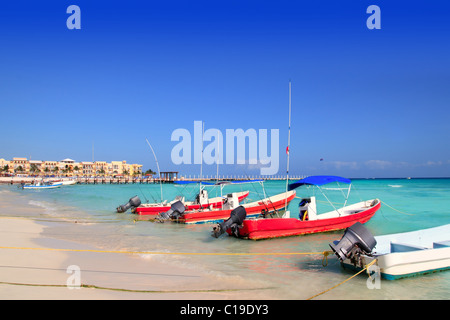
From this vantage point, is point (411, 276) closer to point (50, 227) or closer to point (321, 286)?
point (321, 286)

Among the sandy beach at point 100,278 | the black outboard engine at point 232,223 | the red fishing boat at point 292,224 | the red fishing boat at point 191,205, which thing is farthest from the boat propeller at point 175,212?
the sandy beach at point 100,278

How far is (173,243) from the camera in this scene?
14008 millimetres

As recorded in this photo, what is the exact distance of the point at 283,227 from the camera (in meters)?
14.9

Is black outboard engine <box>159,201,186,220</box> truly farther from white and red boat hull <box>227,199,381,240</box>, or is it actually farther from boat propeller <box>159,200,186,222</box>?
white and red boat hull <box>227,199,381,240</box>

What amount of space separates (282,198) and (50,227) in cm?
1534

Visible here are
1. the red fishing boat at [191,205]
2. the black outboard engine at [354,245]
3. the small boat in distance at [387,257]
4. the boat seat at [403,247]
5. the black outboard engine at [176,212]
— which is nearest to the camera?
the small boat in distance at [387,257]

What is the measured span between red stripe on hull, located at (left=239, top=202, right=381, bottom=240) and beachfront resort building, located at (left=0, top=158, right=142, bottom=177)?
427ft

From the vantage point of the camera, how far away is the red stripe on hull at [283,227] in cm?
1448

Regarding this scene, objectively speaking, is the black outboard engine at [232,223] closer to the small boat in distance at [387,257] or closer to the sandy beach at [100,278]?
the sandy beach at [100,278]

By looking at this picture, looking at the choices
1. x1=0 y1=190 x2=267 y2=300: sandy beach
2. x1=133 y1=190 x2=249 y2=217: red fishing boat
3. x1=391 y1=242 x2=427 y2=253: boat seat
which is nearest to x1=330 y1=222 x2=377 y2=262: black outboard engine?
x1=391 y1=242 x2=427 y2=253: boat seat

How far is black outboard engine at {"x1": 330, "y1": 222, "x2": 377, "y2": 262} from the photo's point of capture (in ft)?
28.5

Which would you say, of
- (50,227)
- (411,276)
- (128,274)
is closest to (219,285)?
(128,274)

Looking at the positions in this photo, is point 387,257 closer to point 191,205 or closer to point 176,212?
point 176,212

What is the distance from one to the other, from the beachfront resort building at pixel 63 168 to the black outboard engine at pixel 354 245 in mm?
136069
